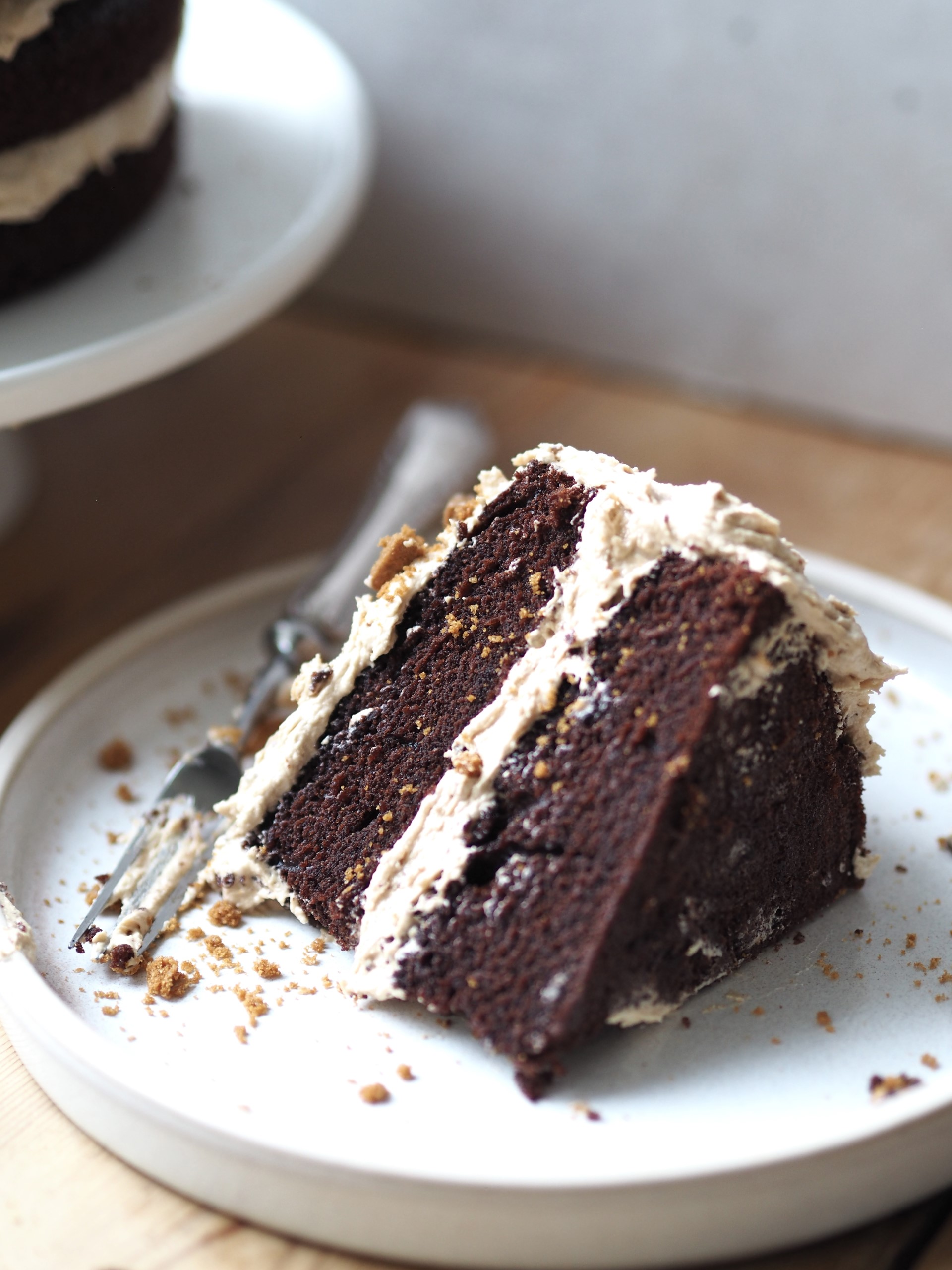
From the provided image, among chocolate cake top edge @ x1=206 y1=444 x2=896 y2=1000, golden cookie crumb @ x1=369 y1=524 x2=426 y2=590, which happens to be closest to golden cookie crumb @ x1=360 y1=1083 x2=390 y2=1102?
chocolate cake top edge @ x1=206 y1=444 x2=896 y2=1000

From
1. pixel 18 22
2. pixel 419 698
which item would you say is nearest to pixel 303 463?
pixel 18 22

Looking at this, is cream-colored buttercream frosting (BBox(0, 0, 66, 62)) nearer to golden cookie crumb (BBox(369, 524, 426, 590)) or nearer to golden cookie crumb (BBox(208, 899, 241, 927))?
golden cookie crumb (BBox(369, 524, 426, 590))

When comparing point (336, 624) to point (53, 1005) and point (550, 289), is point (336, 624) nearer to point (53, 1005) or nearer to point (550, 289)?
point (53, 1005)

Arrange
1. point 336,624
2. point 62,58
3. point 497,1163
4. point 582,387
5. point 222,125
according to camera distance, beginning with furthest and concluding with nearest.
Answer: point 582,387 < point 222,125 < point 336,624 < point 62,58 < point 497,1163

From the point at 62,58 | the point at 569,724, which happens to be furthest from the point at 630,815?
the point at 62,58

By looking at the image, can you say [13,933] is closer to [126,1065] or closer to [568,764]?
[126,1065]

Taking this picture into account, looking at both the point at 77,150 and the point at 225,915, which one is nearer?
the point at 225,915
